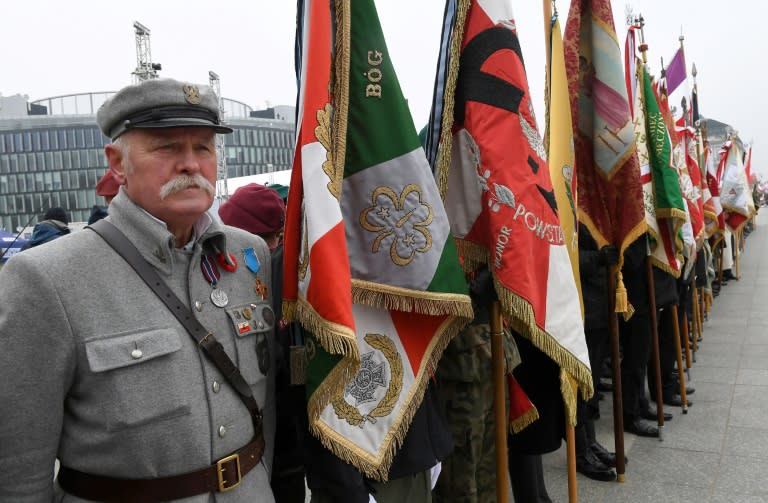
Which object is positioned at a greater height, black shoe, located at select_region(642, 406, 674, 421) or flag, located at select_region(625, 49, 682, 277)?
flag, located at select_region(625, 49, 682, 277)

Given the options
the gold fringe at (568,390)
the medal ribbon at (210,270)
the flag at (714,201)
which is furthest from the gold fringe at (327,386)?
the flag at (714,201)

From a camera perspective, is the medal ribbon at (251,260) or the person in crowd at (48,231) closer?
the medal ribbon at (251,260)

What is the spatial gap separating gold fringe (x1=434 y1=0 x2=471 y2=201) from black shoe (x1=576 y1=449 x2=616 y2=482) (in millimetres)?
2477

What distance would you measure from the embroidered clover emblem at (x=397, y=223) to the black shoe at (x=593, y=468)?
269cm

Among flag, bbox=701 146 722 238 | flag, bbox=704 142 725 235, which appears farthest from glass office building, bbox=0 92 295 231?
Result: flag, bbox=701 146 722 238

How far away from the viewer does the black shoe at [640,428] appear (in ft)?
14.9

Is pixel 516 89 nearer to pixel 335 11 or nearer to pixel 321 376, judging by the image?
pixel 335 11

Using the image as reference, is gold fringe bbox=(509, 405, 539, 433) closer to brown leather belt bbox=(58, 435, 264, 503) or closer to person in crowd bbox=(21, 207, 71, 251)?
brown leather belt bbox=(58, 435, 264, 503)

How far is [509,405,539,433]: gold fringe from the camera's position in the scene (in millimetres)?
2754

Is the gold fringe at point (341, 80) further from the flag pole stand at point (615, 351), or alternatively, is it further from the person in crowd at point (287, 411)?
the flag pole stand at point (615, 351)

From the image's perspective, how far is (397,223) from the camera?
75.5 inches

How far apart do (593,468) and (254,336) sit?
2994 millimetres

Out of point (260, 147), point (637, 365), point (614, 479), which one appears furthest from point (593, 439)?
point (260, 147)

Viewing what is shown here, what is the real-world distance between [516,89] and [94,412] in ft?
5.93
